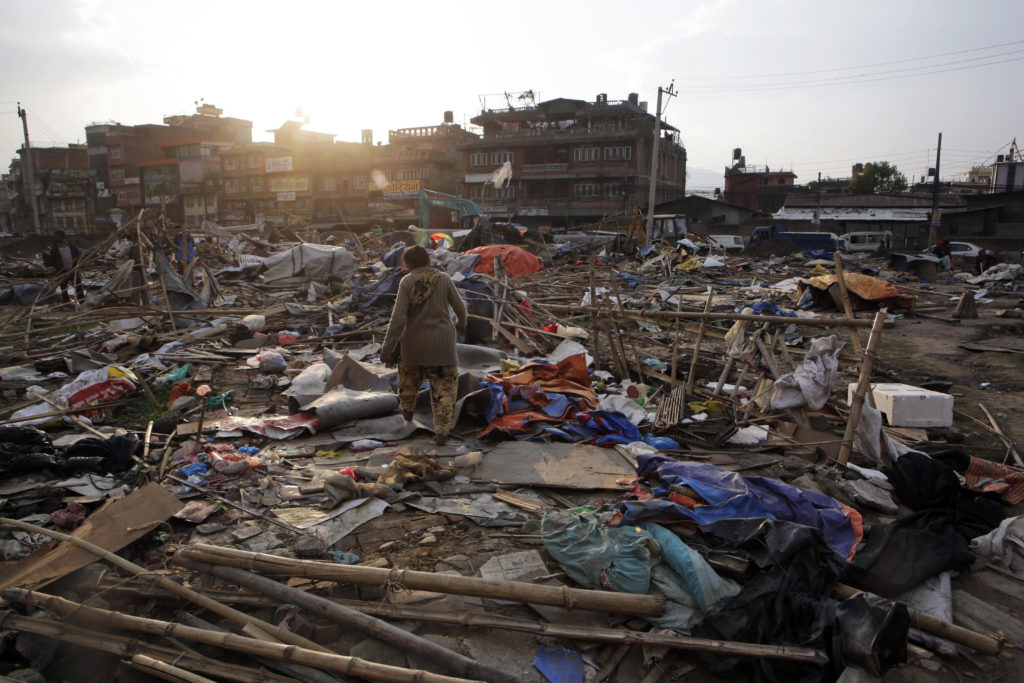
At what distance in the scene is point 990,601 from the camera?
3.05 meters

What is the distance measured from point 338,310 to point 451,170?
38.7m

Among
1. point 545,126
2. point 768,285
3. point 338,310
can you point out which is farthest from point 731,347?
point 545,126

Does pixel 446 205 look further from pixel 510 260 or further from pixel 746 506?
pixel 746 506

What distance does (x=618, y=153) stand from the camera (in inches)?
1613

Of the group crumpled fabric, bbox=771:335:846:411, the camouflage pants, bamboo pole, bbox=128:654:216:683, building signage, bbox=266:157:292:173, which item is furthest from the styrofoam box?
building signage, bbox=266:157:292:173

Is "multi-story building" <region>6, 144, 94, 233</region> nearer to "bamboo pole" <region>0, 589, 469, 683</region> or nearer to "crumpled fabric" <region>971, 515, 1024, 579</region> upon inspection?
"bamboo pole" <region>0, 589, 469, 683</region>

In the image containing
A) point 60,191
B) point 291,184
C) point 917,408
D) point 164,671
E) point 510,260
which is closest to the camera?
point 164,671

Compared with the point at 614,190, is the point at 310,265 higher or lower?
lower

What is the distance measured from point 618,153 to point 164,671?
4214cm

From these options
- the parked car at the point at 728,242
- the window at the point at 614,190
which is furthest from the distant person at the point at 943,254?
the window at the point at 614,190

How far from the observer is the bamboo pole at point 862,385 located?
4.06m

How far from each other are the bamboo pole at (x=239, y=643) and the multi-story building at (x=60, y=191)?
68.6m

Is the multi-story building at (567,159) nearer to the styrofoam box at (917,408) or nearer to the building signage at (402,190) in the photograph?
the building signage at (402,190)

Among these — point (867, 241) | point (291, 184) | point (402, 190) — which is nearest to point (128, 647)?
point (867, 241)
